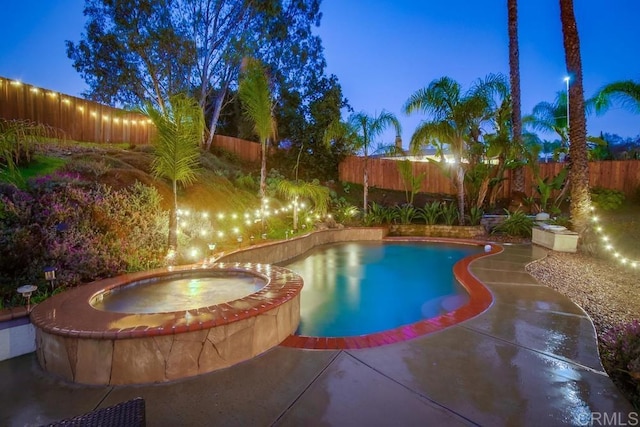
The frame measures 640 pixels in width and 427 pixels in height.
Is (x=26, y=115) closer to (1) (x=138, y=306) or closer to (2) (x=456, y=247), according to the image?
(1) (x=138, y=306)

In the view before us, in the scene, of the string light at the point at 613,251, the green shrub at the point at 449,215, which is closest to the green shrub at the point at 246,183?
the green shrub at the point at 449,215

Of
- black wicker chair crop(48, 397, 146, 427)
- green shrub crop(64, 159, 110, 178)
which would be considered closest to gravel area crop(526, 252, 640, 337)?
black wicker chair crop(48, 397, 146, 427)

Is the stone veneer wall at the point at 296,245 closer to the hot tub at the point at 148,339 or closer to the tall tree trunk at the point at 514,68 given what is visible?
the hot tub at the point at 148,339

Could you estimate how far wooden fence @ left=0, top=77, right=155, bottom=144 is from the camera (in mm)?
13680

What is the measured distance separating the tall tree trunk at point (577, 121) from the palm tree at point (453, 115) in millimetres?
2297

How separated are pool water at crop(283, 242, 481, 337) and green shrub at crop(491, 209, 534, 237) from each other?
65.7 inches

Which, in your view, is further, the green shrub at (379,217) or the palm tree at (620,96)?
the green shrub at (379,217)

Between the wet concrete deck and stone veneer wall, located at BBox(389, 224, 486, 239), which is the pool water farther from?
the wet concrete deck

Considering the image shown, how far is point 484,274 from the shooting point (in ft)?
19.0

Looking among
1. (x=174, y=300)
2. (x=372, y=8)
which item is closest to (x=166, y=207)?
(x=174, y=300)

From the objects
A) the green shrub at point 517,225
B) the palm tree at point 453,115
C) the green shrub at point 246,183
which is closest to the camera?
the green shrub at point 517,225

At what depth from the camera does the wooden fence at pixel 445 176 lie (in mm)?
14008

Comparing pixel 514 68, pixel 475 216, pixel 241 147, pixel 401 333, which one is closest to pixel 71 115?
pixel 241 147

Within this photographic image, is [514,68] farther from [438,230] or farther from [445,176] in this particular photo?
[438,230]
